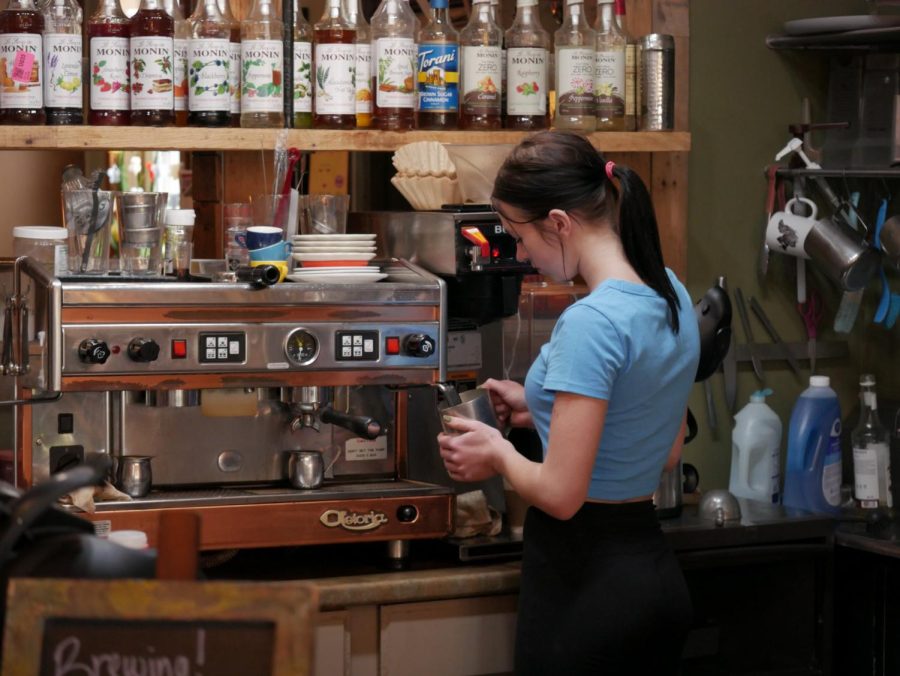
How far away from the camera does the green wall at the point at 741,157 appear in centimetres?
324

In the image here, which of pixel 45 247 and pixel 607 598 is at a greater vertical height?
pixel 45 247

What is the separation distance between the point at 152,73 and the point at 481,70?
637 mm

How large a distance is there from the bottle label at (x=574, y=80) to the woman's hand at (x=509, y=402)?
0.70 meters

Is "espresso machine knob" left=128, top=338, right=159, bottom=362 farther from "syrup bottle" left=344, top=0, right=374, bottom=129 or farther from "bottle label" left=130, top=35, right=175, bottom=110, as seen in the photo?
"syrup bottle" left=344, top=0, right=374, bottom=129

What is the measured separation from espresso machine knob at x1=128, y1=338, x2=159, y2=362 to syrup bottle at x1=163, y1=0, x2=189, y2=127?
1.79ft

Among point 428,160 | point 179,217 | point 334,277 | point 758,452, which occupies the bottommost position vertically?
point 758,452

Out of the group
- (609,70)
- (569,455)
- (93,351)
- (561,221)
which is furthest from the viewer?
(609,70)

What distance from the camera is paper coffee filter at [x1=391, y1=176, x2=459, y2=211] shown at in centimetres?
263

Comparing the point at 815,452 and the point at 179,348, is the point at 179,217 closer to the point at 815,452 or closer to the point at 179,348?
the point at 179,348

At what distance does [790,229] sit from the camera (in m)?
3.20

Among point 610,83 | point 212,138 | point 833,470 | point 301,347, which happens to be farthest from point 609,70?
point 833,470

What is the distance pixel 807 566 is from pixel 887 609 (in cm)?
20

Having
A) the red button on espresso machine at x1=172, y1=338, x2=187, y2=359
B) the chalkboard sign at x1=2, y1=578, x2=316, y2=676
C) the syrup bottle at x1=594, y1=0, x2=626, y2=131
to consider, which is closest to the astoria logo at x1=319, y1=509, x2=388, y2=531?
the red button on espresso machine at x1=172, y1=338, x2=187, y2=359

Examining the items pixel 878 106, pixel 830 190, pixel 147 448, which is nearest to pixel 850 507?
pixel 830 190
